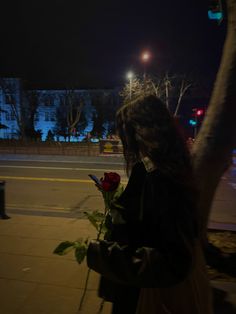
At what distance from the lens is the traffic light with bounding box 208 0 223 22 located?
6242 mm

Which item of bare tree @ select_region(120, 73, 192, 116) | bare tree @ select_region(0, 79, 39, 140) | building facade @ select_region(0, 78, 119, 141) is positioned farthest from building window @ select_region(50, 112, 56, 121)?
bare tree @ select_region(120, 73, 192, 116)

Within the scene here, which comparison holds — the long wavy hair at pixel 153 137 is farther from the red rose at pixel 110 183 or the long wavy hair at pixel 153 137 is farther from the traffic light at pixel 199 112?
the traffic light at pixel 199 112

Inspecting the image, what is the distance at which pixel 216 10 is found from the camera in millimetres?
6285

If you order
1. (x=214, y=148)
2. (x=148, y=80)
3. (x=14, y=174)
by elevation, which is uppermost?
(x=148, y=80)

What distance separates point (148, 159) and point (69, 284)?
2871 mm

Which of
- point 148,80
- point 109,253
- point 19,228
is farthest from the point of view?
point 148,80

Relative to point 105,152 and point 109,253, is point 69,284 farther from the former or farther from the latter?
point 105,152

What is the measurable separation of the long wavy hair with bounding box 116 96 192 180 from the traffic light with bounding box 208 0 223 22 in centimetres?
528

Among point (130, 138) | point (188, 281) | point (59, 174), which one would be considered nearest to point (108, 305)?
point (188, 281)

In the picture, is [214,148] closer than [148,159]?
No

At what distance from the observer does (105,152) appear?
979 inches

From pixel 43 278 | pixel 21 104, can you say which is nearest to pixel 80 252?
pixel 43 278

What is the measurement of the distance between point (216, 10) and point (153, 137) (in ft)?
18.2

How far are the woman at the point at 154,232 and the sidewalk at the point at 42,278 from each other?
1.95m
